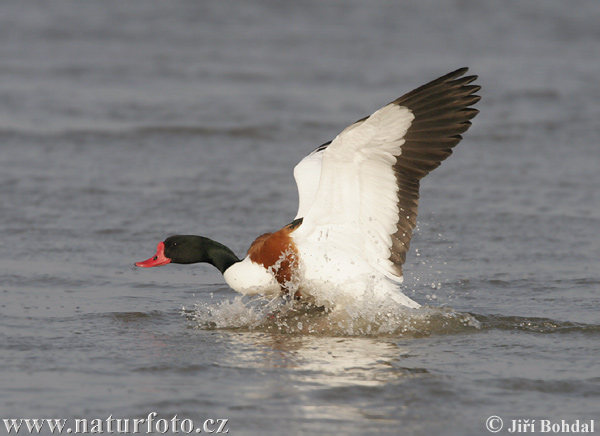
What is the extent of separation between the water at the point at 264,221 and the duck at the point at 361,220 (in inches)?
10.0

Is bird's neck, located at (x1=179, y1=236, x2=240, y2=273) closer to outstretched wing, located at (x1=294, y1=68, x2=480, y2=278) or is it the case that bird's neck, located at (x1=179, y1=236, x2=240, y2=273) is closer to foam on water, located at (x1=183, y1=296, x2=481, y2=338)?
foam on water, located at (x1=183, y1=296, x2=481, y2=338)

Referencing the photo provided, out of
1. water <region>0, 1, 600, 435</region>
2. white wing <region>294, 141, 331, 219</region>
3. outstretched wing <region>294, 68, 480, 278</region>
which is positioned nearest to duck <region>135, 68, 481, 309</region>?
outstretched wing <region>294, 68, 480, 278</region>

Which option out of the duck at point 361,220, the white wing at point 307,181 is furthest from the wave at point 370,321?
the white wing at point 307,181

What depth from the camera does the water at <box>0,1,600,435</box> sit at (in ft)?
16.0

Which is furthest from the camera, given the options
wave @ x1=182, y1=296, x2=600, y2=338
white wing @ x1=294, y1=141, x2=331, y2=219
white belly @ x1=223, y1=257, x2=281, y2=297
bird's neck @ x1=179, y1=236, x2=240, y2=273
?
white wing @ x1=294, y1=141, x2=331, y2=219

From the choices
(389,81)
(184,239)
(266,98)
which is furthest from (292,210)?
(389,81)

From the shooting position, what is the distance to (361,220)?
20.4 ft

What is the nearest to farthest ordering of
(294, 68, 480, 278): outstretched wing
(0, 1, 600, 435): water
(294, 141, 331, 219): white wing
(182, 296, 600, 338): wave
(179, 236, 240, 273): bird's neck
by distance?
1. (0, 1, 600, 435): water
2. (294, 68, 480, 278): outstretched wing
3. (182, 296, 600, 338): wave
4. (179, 236, 240, 273): bird's neck
5. (294, 141, 331, 219): white wing

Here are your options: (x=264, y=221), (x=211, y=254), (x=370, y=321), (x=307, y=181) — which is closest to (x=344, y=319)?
(x=370, y=321)

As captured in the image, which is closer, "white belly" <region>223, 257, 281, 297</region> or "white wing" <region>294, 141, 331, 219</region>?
"white belly" <region>223, 257, 281, 297</region>

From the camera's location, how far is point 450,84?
19.1ft

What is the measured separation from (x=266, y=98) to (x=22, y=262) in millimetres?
7497

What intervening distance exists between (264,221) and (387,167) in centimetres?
311

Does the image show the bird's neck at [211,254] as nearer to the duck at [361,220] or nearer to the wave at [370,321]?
the duck at [361,220]
